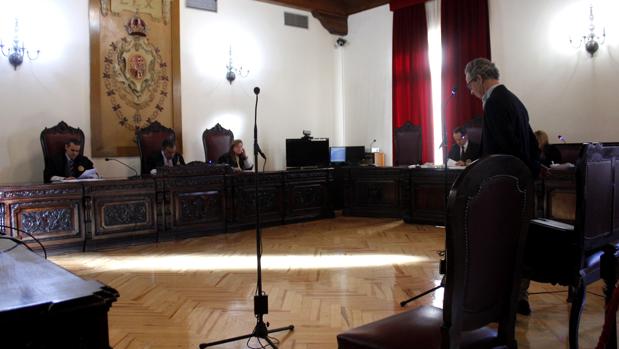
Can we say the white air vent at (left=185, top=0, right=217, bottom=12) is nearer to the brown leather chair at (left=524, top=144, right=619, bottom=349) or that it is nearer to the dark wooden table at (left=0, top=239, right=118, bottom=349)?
the brown leather chair at (left=524, top=144, right=619, bottom=349)

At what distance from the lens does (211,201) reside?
6.00m

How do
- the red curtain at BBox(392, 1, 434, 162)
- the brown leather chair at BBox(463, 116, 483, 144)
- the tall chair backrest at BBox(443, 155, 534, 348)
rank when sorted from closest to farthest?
the tall chair backrest at BBox(443, 155, 534, 348), the brown leather chair at BBox(463, 116, 483, 144), the red curtain at BBox(392, 1, 434, 162)

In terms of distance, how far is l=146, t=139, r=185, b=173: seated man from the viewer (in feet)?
19.9

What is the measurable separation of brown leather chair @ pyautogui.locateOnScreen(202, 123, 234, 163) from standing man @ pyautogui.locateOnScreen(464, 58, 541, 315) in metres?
4.83

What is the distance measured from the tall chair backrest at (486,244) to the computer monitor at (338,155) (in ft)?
21.5

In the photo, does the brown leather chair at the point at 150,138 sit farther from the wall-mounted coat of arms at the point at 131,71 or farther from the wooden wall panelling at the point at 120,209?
the wooden wall panelling at the point at 120,209

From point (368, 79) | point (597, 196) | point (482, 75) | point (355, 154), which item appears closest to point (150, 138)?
point (355, 154)

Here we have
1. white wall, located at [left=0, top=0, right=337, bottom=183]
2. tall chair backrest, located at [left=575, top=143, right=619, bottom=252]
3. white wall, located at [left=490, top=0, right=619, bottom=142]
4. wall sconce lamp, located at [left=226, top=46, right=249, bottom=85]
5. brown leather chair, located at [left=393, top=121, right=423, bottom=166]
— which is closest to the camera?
tall chair backrest, located at [left=575, top=143, right=619, bottom=252]

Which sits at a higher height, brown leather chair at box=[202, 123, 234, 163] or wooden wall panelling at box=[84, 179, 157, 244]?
brown leather chair at box=[202, 123, 234, 163]

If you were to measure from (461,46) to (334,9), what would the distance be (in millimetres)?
2582

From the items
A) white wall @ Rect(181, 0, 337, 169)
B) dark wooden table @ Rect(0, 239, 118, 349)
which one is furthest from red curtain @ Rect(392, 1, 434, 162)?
dark wooden table @ Rect(0, 239, 118, 349)

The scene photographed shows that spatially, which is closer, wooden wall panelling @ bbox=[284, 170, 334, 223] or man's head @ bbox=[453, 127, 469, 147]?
man's head @ bbox=[453, 127, 469, 147]

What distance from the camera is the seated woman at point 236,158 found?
22.4 ft

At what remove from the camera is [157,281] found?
152 inches
